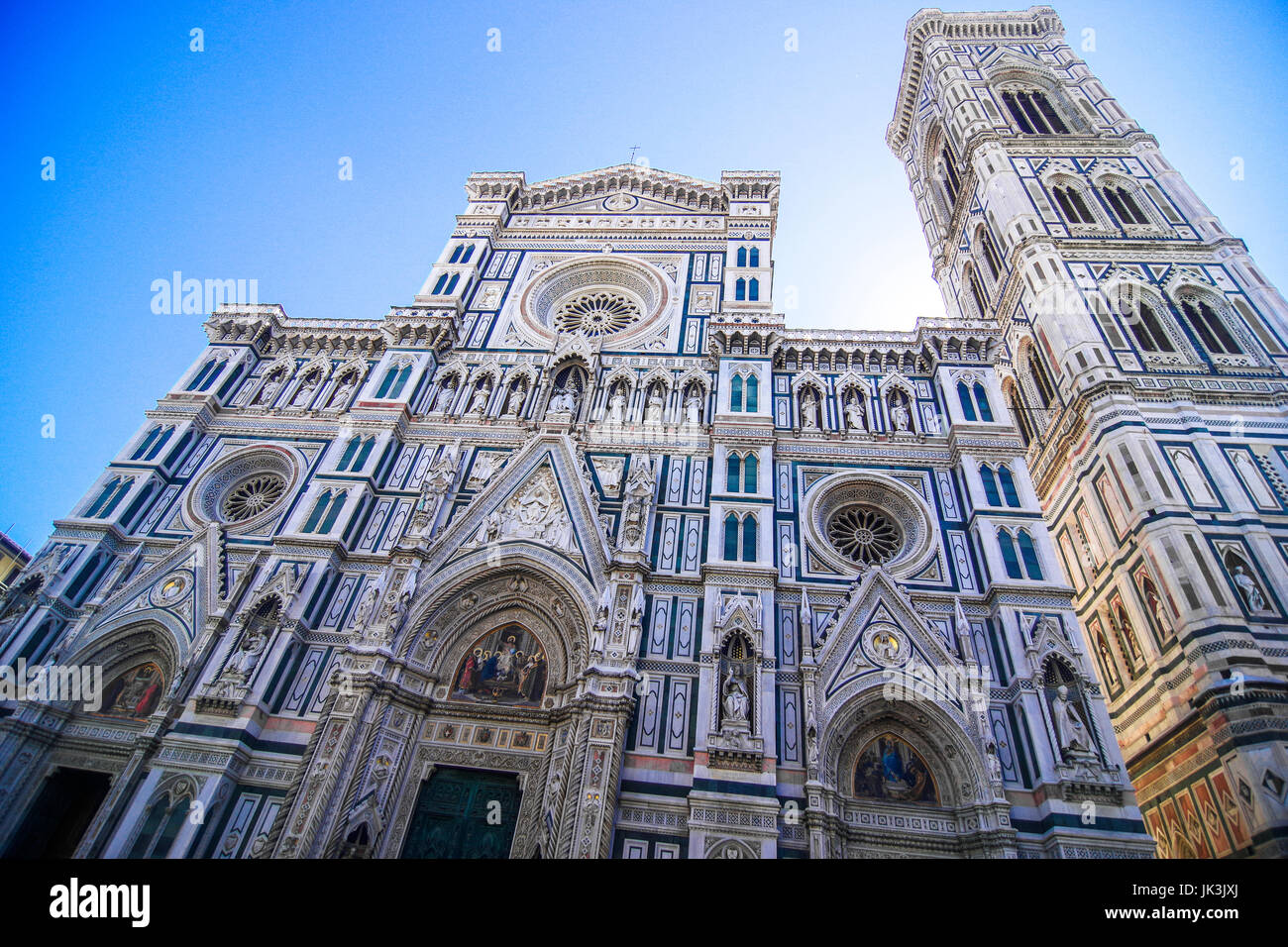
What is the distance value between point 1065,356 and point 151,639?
78.0 feet

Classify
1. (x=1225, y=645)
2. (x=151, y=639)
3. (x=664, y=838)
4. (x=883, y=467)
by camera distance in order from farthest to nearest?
(x=883, y=467), (x=151, y=639), (x=1225, y=645), (x=664, y=838)

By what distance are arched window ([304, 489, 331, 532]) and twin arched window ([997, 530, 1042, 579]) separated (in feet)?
49.9

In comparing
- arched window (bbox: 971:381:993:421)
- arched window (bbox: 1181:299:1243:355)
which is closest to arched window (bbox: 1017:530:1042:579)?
arched window (bbox: 971:381:993:421)

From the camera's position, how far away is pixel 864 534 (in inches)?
631

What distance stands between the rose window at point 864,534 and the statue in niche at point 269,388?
1595 centimetres

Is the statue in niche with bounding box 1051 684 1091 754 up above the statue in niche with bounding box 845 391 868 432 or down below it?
below

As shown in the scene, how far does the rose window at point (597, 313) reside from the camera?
71.9ft

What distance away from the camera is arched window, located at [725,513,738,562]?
14.8 meters

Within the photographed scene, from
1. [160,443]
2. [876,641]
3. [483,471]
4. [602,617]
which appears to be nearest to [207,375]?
[160,443]

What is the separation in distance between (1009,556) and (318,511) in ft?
50.9

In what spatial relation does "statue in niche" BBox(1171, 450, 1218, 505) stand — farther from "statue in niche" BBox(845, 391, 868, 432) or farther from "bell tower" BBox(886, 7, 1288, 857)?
"statue in niche" BBox(845, 391, 868, 432)
